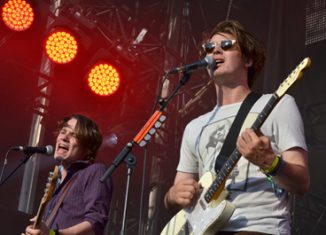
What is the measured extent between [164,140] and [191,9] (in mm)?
1963

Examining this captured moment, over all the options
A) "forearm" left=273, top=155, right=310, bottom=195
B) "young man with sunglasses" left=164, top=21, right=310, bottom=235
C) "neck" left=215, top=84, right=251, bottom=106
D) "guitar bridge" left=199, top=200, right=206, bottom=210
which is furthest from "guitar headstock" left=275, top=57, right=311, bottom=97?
"guitar bridge" left=199, top=200, right=206, bottom=210

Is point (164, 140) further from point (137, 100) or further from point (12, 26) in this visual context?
point (12, 26)

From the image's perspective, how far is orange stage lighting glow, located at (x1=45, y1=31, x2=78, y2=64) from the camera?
5496 millimetres

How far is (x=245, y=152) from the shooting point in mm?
2326

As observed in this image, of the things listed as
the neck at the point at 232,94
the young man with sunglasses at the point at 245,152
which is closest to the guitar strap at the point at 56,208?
the young man with sunglasses at the point at 245,152

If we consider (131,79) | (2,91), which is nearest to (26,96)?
(2,91)

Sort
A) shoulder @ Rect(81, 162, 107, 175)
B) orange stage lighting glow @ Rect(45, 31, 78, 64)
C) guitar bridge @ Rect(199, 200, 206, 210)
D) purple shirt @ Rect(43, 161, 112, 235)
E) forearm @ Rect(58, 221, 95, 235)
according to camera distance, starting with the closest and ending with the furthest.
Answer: guitar bridge @ Rect(199, 200, 206, 210), forearm @ Rect(58, 221, 95, 235), purple shirt @ Rect(43, 161, 112, 235), shoulder @ Rect(81, 162, 107, 175), orange stage lighting glow @ Rect(45, 31, 78, 64)

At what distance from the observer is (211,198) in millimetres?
2658

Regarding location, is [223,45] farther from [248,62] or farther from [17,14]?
[17,14]

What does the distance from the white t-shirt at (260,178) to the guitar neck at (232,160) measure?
2.3 inches

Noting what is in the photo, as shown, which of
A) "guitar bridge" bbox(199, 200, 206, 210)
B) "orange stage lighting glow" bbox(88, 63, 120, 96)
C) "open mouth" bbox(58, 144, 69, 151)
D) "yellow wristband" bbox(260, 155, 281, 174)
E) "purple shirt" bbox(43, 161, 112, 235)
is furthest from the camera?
"orange stage lighting glow" bbox(88, 63, 120, 96)

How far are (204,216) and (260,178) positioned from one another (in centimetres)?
31

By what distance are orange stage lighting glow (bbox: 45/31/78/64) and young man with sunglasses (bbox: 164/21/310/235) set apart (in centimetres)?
260

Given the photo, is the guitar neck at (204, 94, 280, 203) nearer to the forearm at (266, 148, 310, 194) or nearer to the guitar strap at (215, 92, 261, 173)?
the guitar strap at (215, 92, 261, 173)
